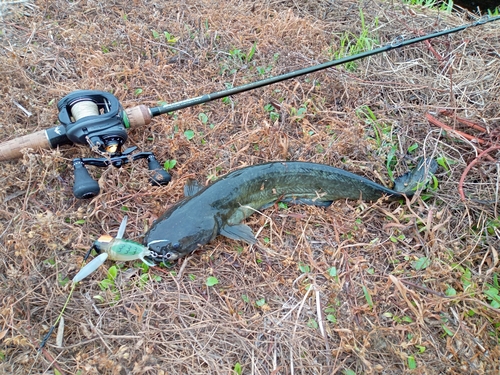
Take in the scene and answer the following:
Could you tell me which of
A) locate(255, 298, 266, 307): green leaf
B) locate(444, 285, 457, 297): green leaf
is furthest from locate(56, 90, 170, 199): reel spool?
locate(444, 285, 457, 297): green leaf

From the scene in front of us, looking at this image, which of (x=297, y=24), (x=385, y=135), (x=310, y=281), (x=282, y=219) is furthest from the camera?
(x=297, y=24)

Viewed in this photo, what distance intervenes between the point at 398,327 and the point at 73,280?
6.38 feet

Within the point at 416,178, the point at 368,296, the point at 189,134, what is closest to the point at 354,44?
the point at 416,178

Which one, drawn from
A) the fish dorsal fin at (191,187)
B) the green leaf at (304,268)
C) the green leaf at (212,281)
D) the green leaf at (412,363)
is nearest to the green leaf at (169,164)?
the fish dorsal fin at (191,187)

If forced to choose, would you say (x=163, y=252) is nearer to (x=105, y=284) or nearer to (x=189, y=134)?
(x=105, y=284)

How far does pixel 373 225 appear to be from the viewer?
2965 millimetres

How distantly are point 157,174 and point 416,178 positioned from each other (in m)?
1.98

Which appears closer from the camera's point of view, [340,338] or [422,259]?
[340,338]

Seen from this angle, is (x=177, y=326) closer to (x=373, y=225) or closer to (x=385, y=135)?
(x=373, y=225)

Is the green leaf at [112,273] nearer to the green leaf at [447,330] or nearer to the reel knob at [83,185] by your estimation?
the reel knob at [83,185]

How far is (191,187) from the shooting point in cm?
290

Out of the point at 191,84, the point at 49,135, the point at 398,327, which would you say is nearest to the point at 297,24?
the point at 191,84

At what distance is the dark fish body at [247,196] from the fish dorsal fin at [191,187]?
0.03 meters

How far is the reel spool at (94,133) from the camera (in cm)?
264
